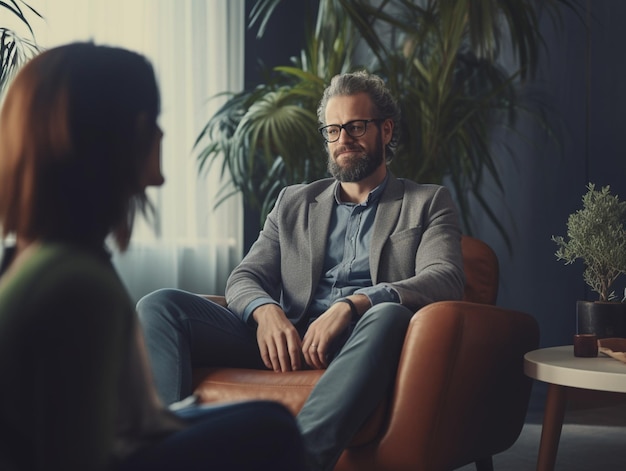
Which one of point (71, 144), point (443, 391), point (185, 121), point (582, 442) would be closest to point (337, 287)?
point (443, 391)

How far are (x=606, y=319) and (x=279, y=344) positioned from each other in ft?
2.88

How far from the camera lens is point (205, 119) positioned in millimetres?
4398

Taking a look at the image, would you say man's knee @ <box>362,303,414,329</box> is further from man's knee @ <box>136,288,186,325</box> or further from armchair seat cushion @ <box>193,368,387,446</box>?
man's knee @ <box>136,288,186,325</box>

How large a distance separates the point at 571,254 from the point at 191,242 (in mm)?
2300

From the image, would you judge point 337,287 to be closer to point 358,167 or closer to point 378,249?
point 378,249

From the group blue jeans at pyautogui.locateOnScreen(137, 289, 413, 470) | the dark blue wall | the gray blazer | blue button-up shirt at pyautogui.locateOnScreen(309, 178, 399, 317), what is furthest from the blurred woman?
the dark blue wall

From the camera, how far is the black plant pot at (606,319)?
93.7 inches

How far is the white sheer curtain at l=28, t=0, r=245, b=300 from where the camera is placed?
4.16 metres

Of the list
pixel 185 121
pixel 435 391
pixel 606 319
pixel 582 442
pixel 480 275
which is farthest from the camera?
pixel 185 121

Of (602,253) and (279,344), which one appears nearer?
(279,344)

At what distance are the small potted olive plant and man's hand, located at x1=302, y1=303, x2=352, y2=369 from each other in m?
0.69

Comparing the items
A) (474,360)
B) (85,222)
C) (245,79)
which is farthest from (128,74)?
(245,79)

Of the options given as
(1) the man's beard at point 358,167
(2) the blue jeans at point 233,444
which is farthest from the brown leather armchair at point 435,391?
(2) the blue jeans at point 233,444

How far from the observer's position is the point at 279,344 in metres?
2.20
